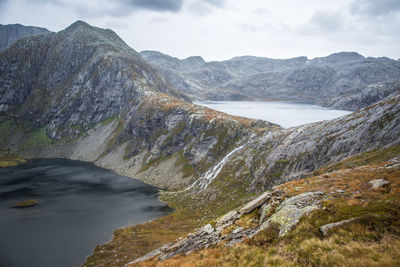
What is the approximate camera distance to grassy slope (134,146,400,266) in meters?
11.1

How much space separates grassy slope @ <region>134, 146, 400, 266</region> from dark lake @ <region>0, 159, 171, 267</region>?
54.9 metres

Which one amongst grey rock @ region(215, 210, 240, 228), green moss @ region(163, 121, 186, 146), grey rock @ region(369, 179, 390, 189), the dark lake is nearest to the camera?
grey rock @ region(369, 179, 390, 189)

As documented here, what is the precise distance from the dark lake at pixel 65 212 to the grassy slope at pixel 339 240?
54.9 meters

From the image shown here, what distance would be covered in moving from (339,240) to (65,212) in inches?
3853

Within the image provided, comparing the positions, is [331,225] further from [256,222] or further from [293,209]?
[256,222]

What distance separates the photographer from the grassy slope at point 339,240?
1112cm

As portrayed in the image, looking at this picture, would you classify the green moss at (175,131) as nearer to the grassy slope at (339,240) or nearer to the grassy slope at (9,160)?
the grassy slope at (9,160)

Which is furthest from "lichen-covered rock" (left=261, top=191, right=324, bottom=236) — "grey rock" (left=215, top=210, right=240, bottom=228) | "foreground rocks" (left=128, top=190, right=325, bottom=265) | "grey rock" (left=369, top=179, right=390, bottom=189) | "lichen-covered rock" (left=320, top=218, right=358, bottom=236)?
"grey rock" (left=215, top=210, right=240, bottom=228)

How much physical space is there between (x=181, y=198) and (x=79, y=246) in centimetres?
4522

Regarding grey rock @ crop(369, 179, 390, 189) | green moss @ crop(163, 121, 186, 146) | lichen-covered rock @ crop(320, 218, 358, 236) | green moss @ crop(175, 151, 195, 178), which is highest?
grey rock @ crop(369, 179, 390, 189)

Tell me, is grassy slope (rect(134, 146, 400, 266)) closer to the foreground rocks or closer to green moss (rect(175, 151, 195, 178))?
the foreground rocks

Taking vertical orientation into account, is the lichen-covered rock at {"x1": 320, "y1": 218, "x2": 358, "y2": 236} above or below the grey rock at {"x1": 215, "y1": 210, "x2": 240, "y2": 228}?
above

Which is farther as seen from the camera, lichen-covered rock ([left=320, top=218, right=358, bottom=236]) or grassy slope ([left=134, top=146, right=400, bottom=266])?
lichen-covered rock ([left=320, top=218, right=358, bottom=236])

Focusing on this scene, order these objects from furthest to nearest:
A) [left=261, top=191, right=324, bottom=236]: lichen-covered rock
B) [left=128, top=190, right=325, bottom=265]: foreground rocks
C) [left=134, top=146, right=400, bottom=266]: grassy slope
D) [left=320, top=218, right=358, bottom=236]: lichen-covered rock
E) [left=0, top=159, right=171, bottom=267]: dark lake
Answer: [left=0, top=159, right=171, bottom=267]: dark lake, [left=128, top=190, right=325, bottom=265]: foreground rocks, [left=261, top=191, right=324, bottom=236]: lichen-covered rock, [left=320, top=218, right=358, bottom=236]: lichen-covered rock, [left=134, top=146, right=400, bottom=266]: grassy slope
